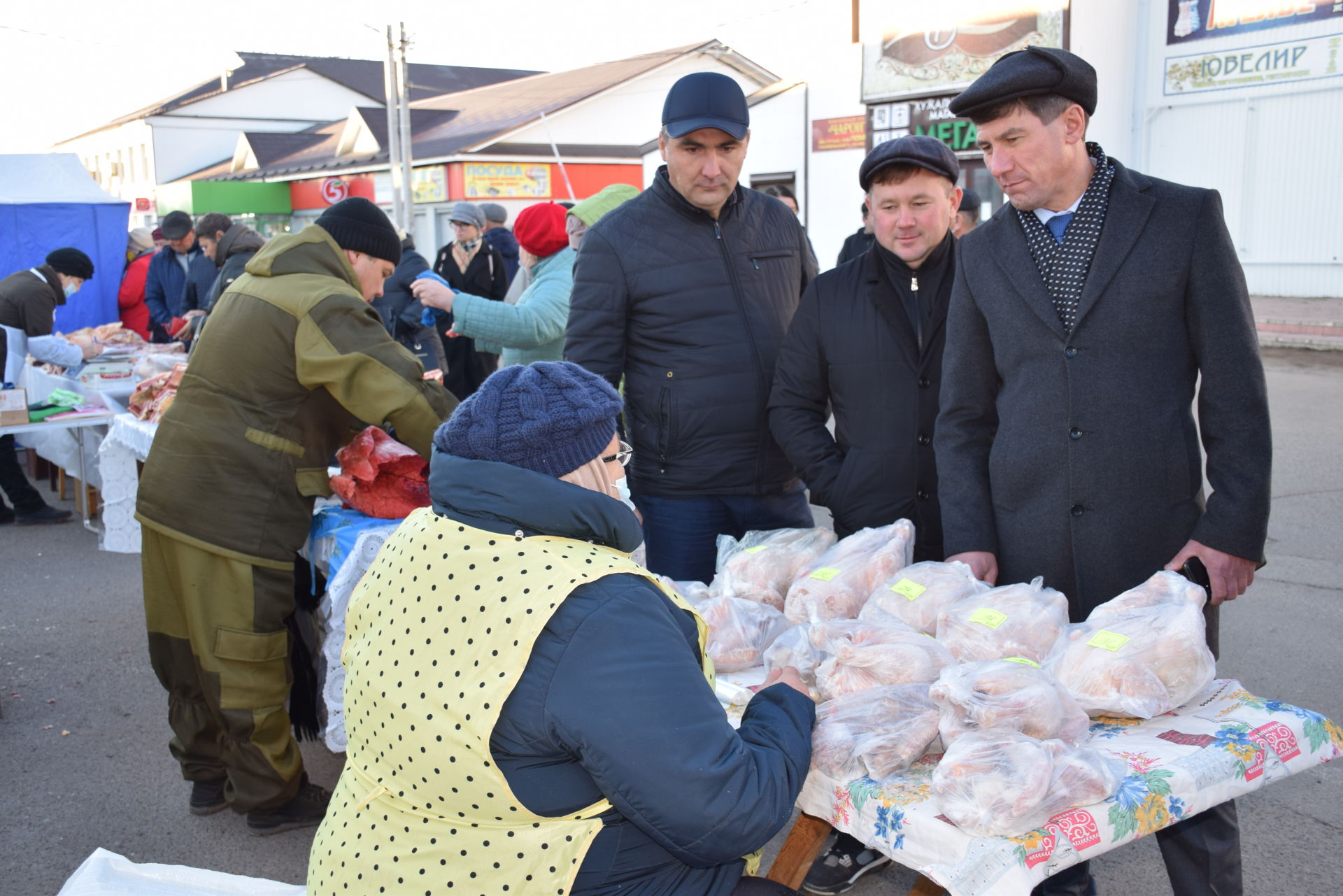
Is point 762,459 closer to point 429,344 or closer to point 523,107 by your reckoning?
point 429,344

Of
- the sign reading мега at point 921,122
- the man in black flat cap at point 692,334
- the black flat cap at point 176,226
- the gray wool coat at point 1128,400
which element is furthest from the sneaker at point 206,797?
the sign reading мега at point 921,122

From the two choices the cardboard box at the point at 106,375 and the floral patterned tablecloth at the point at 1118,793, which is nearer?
the floral patterned tablecloth at the point at 1118,793

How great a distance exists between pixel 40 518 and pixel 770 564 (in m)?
6.82

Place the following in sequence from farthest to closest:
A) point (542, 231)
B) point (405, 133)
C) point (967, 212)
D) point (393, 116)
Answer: point (393, 116) → point (405, 133) → point (967, 212) → point (542, 231)

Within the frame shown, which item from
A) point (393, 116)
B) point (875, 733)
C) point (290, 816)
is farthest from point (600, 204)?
point (393, 116)

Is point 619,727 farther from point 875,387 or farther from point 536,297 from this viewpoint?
point 536,297

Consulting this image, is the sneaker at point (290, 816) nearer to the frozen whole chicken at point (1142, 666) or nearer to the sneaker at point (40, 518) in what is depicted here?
the frozen whole chicken at point (1142, 666)

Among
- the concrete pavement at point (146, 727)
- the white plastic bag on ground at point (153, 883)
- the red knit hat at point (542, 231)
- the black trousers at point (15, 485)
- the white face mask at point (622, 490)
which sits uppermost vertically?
the red knit hat at point (542, 231)

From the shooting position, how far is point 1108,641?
71.4 inches

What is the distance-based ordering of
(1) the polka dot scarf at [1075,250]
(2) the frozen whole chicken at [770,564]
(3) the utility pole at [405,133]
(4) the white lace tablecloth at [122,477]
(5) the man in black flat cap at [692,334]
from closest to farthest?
(1) the polka dot scarf at [1075,250], (2) the frozen whole chicken at [770,564], (5) the man in black flat cap at [692,334], (4) the white lace tablecloth at [122,477], (3) the utility pole at [405,133]

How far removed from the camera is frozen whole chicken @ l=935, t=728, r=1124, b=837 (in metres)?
1.51

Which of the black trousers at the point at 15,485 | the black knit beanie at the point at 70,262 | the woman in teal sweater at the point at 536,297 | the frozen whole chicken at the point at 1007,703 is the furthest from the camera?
the black knit beanie at the point at 70,262

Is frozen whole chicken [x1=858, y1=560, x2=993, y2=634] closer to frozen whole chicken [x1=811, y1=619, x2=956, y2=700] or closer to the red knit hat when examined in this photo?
frozen whole chicken [x1=811, y1=619, x2=956, y2=700]

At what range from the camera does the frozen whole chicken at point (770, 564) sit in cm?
244
